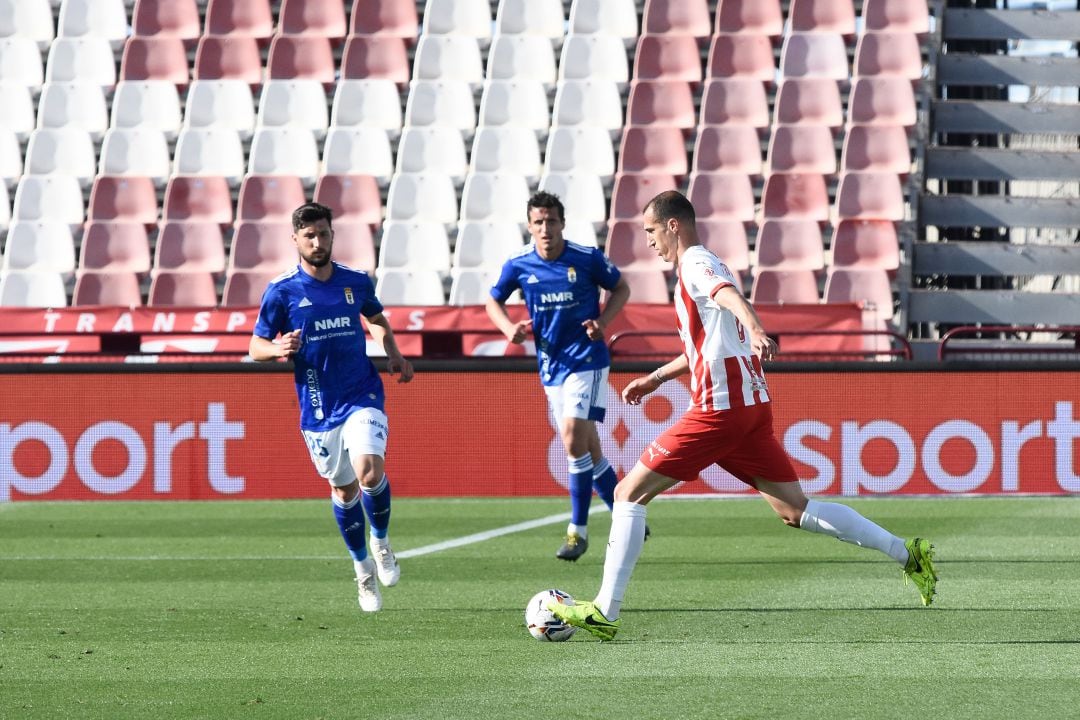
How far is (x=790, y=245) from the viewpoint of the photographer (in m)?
18.2

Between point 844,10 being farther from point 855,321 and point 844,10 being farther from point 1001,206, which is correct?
point 855,321

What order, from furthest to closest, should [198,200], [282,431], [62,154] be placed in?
[62,154]
[198,200]
[282,431]

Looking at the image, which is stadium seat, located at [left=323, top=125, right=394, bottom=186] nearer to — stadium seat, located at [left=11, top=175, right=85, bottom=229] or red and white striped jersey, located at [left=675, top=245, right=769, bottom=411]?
stadium seat, located at [left=11, top=175, right=85, bottom=229]

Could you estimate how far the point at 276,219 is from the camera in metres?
19.0

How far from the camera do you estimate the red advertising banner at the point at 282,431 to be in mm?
13664

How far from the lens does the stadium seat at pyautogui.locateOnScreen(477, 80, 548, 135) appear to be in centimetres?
1955

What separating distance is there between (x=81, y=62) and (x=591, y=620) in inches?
662

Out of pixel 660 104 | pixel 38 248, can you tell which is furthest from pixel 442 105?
pixel 38 248

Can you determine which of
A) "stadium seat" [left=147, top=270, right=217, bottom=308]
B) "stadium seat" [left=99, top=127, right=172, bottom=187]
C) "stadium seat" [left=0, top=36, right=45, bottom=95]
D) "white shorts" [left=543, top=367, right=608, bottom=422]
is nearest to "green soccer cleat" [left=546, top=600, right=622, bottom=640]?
"white shorts" [left=543, top=367, right=608, bottom=422]

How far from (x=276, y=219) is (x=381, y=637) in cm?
1297

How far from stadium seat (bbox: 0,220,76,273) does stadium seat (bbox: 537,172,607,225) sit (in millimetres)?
5669

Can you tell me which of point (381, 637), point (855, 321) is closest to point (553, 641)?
point (381, 637)

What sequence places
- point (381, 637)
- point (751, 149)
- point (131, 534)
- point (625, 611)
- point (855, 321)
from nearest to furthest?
point (381, 637), point (625, 611), point (131, 534), point (855, 321), point (751, 149)

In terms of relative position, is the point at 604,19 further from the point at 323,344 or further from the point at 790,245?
the point at 323,344
